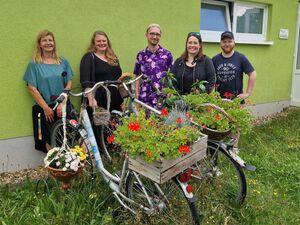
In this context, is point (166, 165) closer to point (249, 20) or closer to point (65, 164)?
point (65, 164)

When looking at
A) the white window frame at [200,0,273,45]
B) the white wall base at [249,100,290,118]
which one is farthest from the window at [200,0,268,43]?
the white wall base at [249,100,290,118]

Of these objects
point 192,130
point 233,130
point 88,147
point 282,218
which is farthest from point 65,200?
point 282,218

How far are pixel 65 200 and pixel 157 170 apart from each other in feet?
4.13

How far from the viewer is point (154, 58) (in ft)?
15.4

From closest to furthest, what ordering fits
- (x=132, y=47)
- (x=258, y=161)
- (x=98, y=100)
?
(x=98, y=100) < (x=258, y=161) < (x=132, y=47)

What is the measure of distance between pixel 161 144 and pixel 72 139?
5.58 ft

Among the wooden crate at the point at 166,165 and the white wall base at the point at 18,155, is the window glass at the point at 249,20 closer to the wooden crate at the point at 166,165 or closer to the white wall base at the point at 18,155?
the white wall base at the point at 18,155

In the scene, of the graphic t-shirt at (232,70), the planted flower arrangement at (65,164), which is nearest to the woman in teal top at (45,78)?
the planted flower arrangement at (65,164)

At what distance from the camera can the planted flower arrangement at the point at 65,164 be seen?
332 centimetres

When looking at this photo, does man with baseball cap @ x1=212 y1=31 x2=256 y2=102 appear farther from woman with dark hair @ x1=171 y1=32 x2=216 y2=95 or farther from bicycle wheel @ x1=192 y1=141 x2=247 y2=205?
bicycle wheel @ x1=192 y1=141 x2=247 y2=205

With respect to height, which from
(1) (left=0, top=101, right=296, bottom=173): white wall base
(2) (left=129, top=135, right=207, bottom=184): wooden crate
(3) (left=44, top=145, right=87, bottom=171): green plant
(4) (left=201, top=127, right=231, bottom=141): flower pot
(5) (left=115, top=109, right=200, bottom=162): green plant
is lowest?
(1) (left=0, top=101, right=296, bottom=173): white wall base

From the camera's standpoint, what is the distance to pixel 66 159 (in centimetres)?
335

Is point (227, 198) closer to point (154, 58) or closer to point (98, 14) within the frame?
point (154, 58)

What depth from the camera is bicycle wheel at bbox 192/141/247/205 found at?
3.46 m
